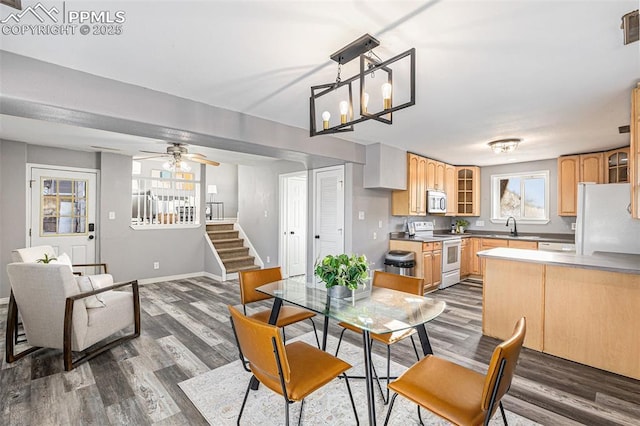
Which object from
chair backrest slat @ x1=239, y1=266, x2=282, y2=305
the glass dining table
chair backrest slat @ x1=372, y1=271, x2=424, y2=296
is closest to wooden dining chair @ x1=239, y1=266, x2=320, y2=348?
chair backrest slat @ x1=239, y1=266, x2=282, y2=305

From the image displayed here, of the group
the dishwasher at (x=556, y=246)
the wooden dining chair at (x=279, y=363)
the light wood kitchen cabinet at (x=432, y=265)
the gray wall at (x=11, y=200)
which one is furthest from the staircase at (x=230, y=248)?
the dishwasher at (x=556, y=246)

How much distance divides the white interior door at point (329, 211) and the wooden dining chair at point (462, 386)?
3.18 metres

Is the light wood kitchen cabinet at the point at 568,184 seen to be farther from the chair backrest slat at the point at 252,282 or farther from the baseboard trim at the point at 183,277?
the baseboard trim at the point at 183,277

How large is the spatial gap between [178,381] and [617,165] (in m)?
6.55

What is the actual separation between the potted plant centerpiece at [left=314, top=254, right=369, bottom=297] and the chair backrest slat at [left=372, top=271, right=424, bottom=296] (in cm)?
53

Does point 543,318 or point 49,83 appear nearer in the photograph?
point 49,83

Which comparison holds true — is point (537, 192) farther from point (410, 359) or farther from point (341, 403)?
point (341, 403)

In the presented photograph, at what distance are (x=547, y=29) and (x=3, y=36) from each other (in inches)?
132

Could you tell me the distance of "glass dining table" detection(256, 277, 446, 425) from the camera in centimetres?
167

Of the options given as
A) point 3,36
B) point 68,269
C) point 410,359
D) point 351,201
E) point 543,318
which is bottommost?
point 410,359

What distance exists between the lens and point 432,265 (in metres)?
5.03

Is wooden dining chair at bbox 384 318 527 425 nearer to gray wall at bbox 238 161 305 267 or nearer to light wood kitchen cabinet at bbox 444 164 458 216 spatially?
gray wall at bbox 238 161 305 267

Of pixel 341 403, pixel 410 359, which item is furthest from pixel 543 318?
pixel 341 403

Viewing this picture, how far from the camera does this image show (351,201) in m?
4.64
